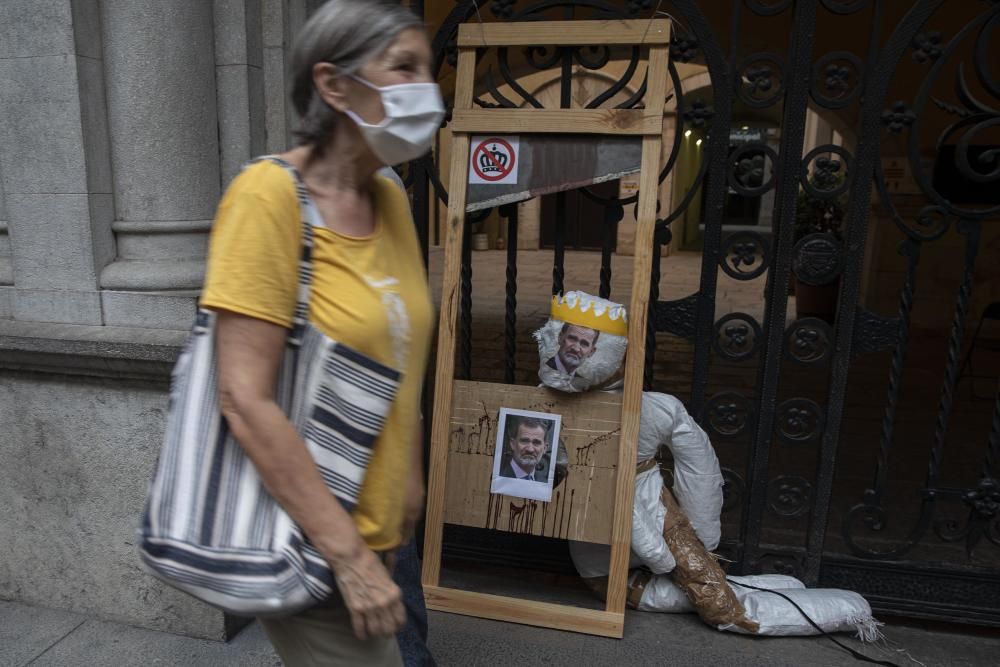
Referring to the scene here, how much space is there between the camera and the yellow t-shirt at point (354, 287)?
1.15 meters

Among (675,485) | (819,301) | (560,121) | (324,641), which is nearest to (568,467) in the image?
(675,485)

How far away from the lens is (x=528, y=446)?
112 inches

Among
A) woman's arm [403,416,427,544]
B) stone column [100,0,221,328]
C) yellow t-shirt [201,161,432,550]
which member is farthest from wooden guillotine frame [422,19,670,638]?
yellow t-shirt [201,161,432,550]

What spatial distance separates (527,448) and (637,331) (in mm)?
642

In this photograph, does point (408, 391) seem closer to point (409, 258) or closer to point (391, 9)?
point (409, 258)

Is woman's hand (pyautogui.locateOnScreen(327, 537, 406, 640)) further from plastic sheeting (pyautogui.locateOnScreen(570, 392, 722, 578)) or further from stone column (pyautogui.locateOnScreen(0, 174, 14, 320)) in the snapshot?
stone column (pyautogui.locateOnScreen(0, 174, 14, 320))

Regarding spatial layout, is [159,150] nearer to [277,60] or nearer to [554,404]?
[277,60]

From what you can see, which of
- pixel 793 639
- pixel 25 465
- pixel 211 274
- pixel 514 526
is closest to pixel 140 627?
pixel 25 465

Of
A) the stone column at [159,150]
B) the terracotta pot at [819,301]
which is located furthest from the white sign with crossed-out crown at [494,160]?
the terracotta pot at [819,301]

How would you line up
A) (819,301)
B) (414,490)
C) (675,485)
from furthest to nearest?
(819,301)
(675,485)
(414,490)

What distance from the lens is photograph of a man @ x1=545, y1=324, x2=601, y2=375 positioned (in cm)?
269

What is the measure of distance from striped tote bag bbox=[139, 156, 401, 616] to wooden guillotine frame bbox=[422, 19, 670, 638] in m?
1.59

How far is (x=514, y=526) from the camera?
2932 mm

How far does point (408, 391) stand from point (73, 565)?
7.93ft
